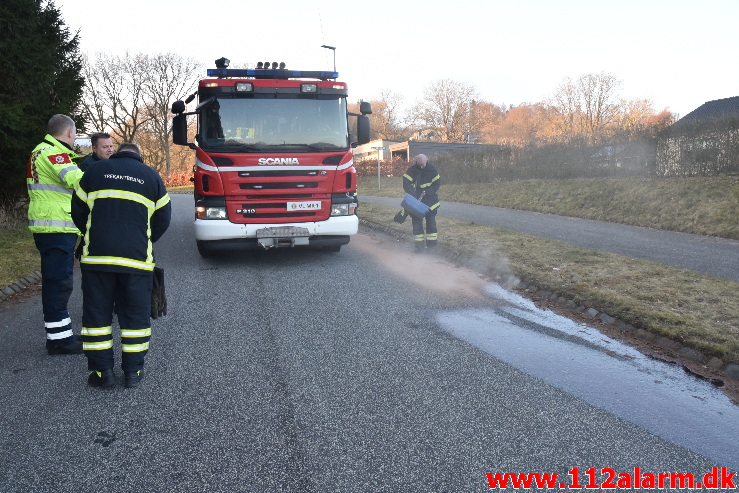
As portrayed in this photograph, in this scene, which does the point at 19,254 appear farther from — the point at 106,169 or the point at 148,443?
the point at 148,443

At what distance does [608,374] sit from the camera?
4375mm

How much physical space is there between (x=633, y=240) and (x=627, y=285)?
5024 millimetres

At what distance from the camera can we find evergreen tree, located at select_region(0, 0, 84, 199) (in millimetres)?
10906

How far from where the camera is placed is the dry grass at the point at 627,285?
207 inches

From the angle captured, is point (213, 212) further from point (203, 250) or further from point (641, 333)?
point (641, 333)

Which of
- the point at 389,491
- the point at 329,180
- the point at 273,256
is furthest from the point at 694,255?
the point at 389,491

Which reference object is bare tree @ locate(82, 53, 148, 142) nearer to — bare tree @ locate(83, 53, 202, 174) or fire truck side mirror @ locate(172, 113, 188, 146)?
bare tree @ locate(83, 53, 202, 174)

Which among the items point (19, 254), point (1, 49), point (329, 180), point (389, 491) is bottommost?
point (389, 491)

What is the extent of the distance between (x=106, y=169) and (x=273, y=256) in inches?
233

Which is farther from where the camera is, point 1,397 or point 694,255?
point 694,255

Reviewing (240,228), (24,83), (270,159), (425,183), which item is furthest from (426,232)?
(24,83)

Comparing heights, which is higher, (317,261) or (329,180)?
(329,180)

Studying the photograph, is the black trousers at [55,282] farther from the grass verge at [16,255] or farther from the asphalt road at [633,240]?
the asphalt road at [633,240]

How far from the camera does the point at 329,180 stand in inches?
342
